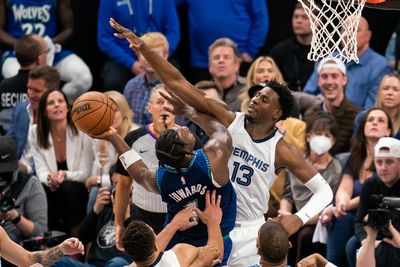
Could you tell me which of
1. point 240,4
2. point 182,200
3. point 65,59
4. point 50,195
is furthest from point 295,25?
point 182,200

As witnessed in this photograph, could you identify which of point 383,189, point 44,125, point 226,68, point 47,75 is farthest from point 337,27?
point 47,75

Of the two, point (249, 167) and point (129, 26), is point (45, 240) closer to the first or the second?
point (249, 167)

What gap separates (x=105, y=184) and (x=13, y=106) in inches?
69.4

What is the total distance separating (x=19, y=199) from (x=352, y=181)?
290 cm

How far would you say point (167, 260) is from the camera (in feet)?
21.8

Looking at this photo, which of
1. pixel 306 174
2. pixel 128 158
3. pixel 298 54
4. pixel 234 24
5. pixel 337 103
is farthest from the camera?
pixel 234 24

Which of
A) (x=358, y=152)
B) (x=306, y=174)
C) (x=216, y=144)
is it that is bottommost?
(x=358, y=152)

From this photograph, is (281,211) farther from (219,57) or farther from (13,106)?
(13,106)

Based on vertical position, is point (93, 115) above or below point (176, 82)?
below

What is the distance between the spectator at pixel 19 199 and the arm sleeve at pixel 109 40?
7.61 ft

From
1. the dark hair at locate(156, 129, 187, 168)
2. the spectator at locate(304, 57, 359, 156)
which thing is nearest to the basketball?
the dark hair at locate(156, 129, 187, 168)

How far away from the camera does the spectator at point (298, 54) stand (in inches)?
452

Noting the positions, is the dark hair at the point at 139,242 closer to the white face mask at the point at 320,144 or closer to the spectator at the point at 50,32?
the white face mask at the point at 320,144

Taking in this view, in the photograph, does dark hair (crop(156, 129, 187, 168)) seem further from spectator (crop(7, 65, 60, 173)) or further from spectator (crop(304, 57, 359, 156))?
spectator (crop(7, 65, 60, 173))
